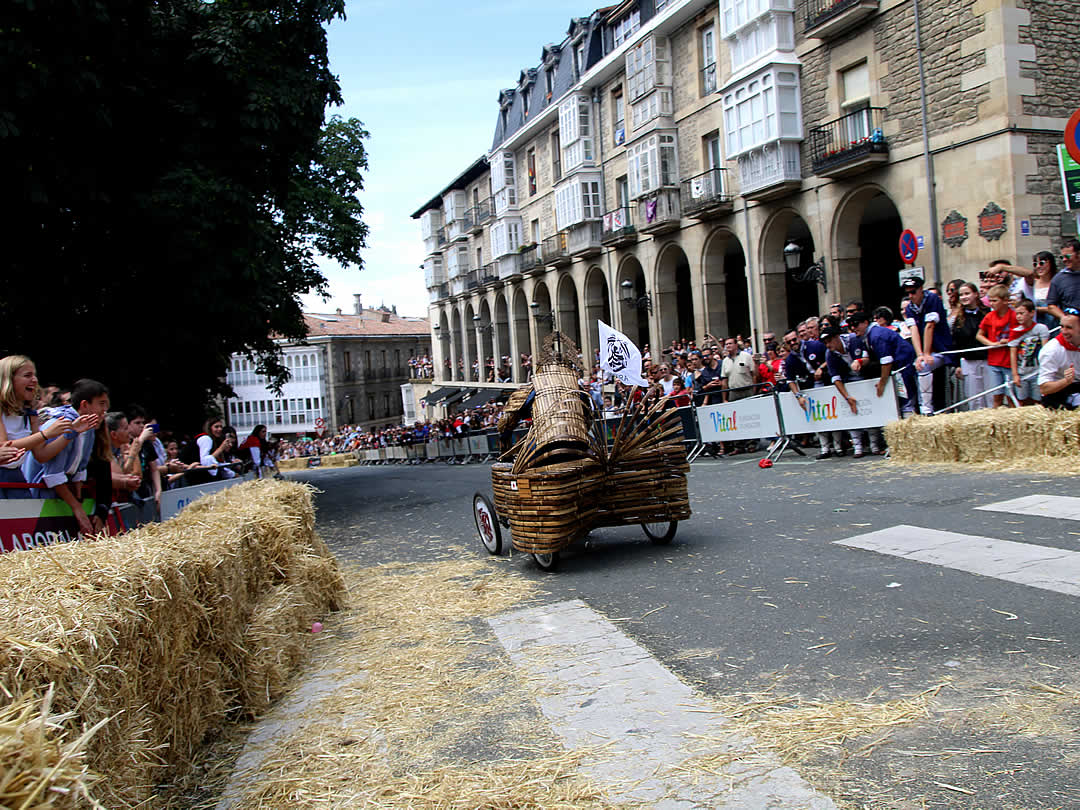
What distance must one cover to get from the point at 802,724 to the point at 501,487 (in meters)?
4.40

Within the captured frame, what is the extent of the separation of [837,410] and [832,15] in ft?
47.3

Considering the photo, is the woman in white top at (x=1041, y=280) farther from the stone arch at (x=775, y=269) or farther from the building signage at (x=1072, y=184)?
the stone arch at (x=775, y=269)

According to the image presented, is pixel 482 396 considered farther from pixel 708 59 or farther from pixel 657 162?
pixel 708 59

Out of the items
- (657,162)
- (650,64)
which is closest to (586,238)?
(657,162)

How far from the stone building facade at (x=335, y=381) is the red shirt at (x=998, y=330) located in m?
78.3

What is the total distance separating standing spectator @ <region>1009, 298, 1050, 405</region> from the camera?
10211 mm

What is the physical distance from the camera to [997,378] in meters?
11.3

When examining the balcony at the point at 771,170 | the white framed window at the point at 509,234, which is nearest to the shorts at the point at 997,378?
the balcony at the point at 771,170

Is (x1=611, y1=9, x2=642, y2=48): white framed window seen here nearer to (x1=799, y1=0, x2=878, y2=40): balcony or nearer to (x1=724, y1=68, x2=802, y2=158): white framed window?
(x1=724, y1=68, x2=802, y2=158): white framed window

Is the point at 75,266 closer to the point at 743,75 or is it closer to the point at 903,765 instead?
the point at 903,765

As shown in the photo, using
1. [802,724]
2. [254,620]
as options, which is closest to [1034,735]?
[802,724]

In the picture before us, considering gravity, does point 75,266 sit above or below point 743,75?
below

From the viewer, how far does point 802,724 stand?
3588 mm

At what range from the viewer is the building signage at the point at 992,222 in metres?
18.5
